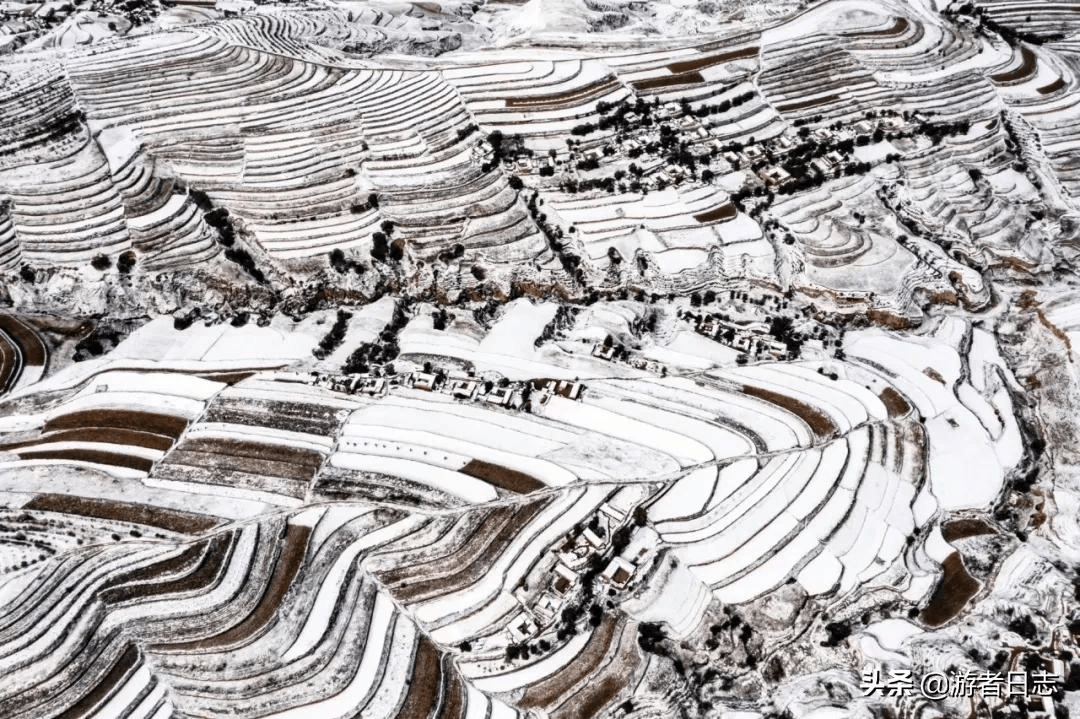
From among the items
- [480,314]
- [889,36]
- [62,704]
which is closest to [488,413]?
[480,314]

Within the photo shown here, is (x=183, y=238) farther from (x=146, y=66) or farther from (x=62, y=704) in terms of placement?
(x=62, y=704)

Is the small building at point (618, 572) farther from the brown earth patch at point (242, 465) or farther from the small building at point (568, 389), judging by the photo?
the brown earth patch at point (242, 465)

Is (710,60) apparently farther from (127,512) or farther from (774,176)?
(127,512)

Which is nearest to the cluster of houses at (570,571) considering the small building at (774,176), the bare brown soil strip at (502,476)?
the bare brown soil strip at (502,476)

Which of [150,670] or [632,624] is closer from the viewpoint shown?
[150,670]

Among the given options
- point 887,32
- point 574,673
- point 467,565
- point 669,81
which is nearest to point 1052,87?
point 887,32

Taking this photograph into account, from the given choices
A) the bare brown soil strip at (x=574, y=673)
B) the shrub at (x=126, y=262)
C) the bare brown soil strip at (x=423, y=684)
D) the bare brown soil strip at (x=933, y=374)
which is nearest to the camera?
the bare brown soil strip at (x=423, y=684)
